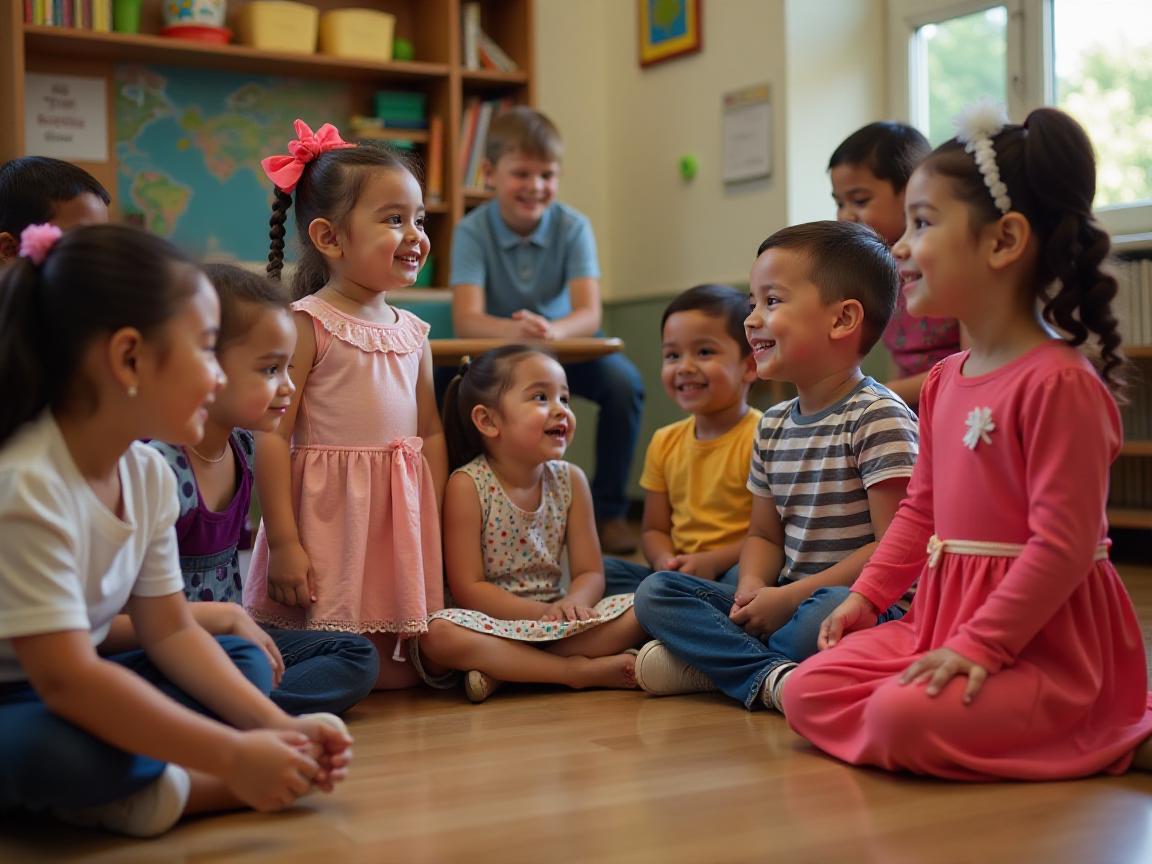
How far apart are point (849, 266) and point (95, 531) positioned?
1170mm

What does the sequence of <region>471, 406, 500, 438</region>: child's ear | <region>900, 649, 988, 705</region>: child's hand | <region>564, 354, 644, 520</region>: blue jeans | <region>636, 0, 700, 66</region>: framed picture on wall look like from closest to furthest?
<region>900, 649, 988, 705</region>: child's hand
<region>471, 406, 500, 438</region>: child's ear
<region>564, 354, 644, 520</region>: blue jeans
<region>636, 0, 700, 66</region>: framed picture on wall

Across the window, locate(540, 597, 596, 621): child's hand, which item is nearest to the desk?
locate(540, 597, 596, 621): child's hand

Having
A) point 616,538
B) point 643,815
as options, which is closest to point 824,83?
point 616,538

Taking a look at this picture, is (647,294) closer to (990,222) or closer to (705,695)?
(705,695)

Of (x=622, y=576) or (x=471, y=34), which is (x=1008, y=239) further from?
(x=471, y=34)

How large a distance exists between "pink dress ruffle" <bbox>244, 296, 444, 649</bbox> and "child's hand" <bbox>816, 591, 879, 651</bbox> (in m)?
0.66

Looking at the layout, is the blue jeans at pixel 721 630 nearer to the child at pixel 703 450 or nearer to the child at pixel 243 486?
the child at pixel 703 450

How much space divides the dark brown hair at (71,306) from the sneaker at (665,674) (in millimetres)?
979

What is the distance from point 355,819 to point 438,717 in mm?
533

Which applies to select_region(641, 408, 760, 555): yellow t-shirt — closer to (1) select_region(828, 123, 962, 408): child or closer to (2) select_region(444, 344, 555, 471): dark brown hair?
(2) select_region(444, 344, 555, 471): dark brown hair

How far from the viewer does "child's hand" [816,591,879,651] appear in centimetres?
167

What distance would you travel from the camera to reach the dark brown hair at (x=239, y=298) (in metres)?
1.68

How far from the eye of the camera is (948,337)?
2.57m

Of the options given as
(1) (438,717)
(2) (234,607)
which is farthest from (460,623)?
(2) (234,607)
